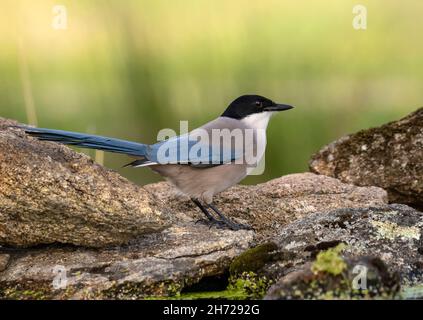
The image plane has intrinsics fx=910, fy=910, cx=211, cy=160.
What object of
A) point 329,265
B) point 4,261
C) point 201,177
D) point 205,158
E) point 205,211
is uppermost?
point 329,265

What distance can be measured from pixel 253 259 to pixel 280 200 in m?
1.45

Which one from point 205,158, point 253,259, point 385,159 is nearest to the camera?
point 253,259

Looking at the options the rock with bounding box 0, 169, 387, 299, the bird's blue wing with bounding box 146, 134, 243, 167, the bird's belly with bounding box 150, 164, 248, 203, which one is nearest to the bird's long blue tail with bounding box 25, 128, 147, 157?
the bird's blue wing with bounding box 146, 134, 243, 167

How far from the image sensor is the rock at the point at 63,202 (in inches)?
201

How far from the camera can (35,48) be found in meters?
8.63

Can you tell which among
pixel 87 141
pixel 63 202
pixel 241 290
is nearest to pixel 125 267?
pixel 63 202

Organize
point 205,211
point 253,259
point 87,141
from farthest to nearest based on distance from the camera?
1. point 205,211
2. point 87,141
3. point 253,259

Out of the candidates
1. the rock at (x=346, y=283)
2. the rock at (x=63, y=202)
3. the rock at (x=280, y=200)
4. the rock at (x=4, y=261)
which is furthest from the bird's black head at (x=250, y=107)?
the rock at (x=346, y=283)

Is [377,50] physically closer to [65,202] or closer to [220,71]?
[220,71]

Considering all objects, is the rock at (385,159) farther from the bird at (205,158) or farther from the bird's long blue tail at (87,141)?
the bird's long blue tail at (87,141)

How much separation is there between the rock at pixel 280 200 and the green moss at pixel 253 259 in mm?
868

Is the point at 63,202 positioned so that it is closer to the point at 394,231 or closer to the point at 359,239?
the point at 359,239

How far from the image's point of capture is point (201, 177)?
635 centimetres

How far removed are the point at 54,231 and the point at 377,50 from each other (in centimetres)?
475
